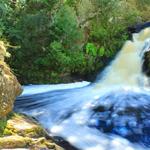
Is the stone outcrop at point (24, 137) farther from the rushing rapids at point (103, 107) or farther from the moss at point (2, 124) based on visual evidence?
the rushing rapids at point (103, 107)

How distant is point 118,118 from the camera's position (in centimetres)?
924

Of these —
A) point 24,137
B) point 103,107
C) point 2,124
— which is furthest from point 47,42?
point 24,137

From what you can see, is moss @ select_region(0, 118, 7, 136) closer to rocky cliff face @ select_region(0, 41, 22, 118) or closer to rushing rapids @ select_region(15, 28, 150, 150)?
rocky cliff face @ select_region(0, 41, 22, 118)

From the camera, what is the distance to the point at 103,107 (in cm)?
991

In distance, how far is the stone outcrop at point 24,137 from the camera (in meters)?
6.74

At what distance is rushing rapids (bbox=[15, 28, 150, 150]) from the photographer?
8.22 m

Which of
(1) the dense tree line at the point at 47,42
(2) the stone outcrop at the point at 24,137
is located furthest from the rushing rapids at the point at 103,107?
(2) the stone outcrop at the point at 24,137

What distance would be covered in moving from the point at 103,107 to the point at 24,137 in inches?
126

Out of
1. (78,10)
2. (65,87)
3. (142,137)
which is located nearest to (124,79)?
(65,87)

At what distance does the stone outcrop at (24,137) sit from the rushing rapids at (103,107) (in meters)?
0.64

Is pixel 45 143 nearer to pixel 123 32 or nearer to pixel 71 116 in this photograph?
pixel 71 116

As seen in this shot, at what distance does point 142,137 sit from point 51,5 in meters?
5.19

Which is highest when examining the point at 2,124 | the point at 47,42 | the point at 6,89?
the point at 47,42

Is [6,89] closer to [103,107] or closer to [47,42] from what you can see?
[103,107]
